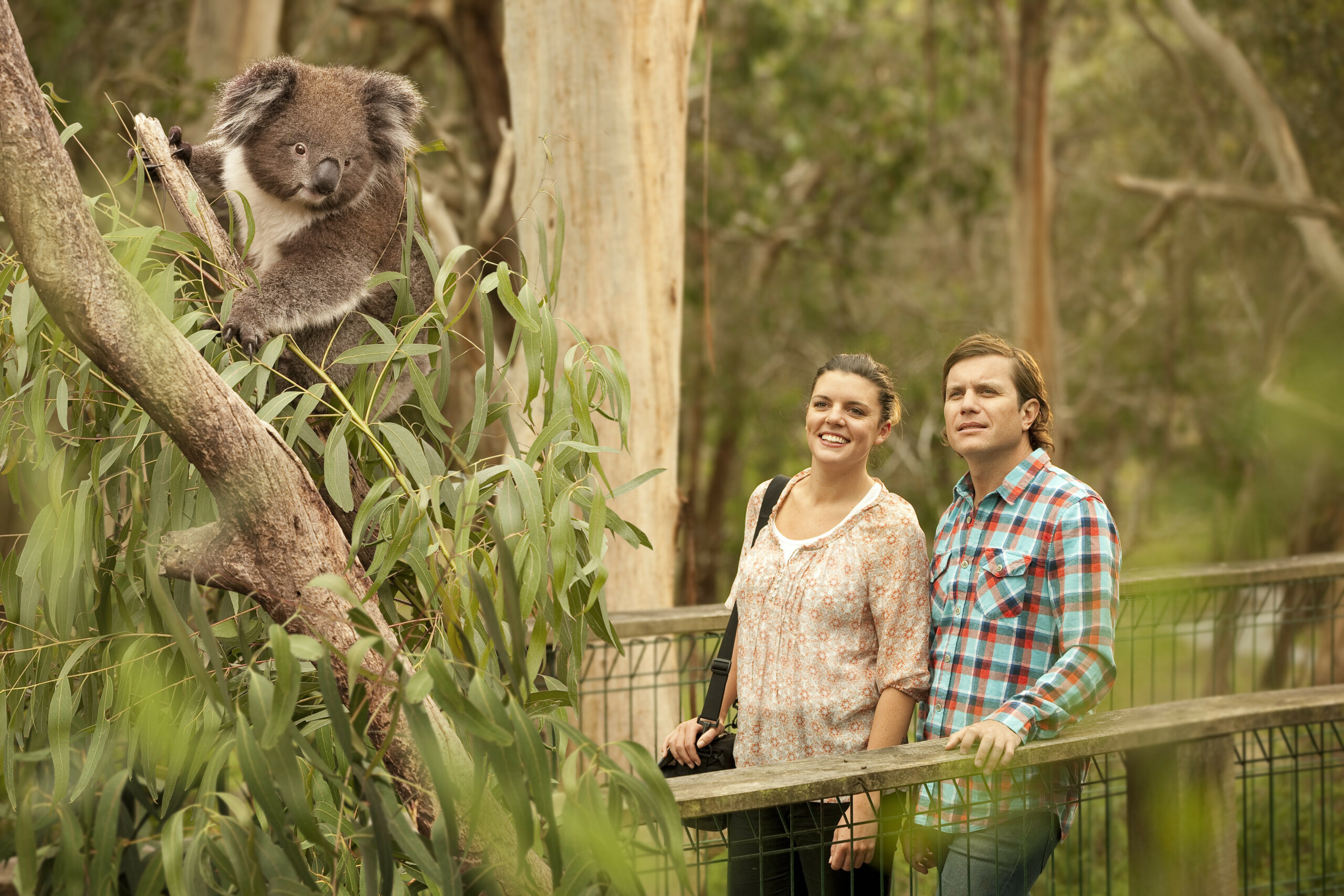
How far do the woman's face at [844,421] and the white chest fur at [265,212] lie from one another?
0.93 meters

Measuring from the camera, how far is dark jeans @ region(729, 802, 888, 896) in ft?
5.96

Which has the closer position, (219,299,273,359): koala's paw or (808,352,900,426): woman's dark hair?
(219,299,273,359): koala's paw

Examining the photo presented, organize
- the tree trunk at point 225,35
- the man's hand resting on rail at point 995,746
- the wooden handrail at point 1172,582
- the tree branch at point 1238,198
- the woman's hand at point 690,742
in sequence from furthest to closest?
the tree branch at point 1238,198 → the tree trunk at point 225,35 → the wooden handrail at point 1172,582 → the woman's hand at point 690,742 → the man's hand resting on rail at point 995,746

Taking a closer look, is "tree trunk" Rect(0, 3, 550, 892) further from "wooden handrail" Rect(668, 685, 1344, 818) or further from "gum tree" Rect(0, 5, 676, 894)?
"wooden handrail" Rect(668, 685, 1344, 818)

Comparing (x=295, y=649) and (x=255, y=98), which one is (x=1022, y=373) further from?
(x=255, y=98)

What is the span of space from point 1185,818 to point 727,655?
790 mm

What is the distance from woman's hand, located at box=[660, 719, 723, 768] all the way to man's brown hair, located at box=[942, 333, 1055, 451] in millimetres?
704

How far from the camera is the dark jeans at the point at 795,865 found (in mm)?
1815

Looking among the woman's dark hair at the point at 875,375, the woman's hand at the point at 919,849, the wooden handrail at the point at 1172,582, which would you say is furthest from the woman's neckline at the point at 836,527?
the wooden handrail at the point at 1172,582

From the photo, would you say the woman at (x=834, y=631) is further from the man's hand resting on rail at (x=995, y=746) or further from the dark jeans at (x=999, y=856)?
the man's hand resting on rail at (x=995, y=746)

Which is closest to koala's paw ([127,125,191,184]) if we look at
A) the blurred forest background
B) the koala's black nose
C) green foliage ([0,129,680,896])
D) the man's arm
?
green foliage ([0,129,680,896])

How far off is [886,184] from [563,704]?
7314 mm

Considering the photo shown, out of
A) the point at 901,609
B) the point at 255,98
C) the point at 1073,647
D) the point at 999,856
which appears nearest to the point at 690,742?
the point at 901,609

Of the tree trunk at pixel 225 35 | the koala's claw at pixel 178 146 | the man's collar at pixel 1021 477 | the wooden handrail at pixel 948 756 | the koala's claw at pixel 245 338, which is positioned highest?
the tree trunk at pixel 225 35
